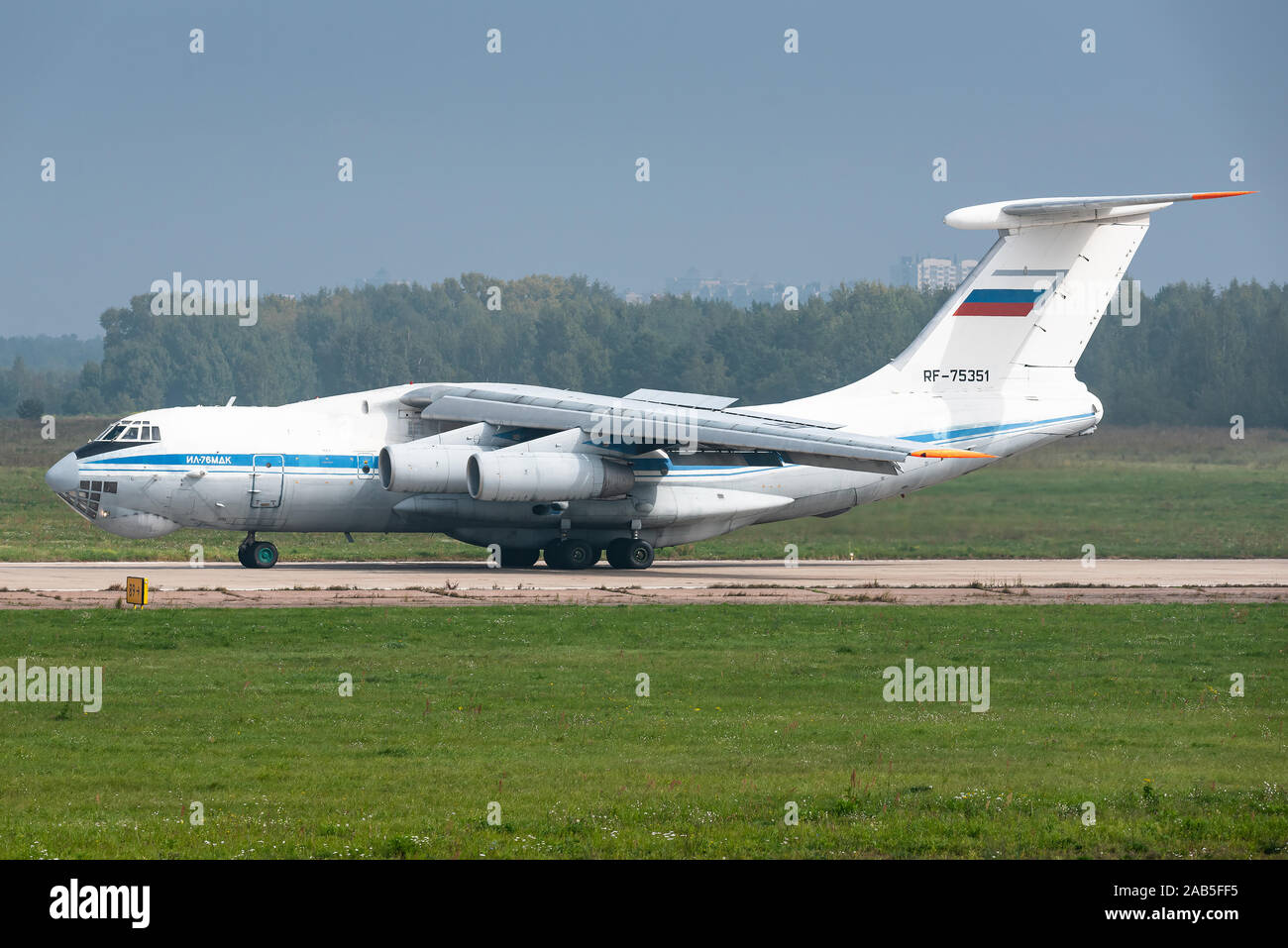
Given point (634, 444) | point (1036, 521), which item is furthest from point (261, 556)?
point (1036, 521)

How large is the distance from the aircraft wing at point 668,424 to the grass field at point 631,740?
268 inches

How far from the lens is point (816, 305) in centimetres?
9800

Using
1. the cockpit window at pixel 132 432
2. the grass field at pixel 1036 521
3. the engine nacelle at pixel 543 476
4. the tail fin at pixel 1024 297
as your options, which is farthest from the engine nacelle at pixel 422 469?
the tail fin at pixel 1024 297

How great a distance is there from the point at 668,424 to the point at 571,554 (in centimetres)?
403

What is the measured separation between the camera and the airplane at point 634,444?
92.3ft

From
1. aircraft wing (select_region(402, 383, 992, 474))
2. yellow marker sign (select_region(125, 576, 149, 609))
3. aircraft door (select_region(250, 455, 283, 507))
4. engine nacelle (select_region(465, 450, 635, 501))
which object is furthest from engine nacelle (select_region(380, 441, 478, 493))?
yellow marker sign (select_region(125, 576, 149, 609))

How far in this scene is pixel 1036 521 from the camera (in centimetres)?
3628

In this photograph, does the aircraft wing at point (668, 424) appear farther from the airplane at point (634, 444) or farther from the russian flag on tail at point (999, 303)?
the russian flag on tail at point (999, 303)

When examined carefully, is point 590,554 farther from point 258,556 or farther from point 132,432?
point 132,432

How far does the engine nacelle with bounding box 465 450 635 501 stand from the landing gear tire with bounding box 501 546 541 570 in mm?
2702

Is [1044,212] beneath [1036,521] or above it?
above

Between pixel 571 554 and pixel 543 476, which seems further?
pixel 571 554

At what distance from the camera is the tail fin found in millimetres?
30812

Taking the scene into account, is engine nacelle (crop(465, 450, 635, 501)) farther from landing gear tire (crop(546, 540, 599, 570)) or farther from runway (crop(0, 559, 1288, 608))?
landing gear tire (crop(546, 540, 599, 570))
